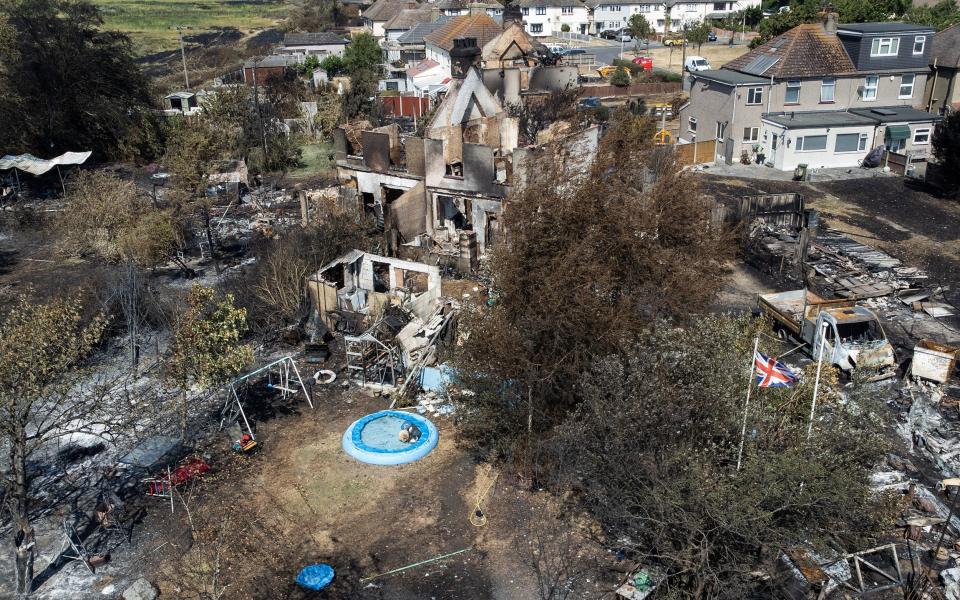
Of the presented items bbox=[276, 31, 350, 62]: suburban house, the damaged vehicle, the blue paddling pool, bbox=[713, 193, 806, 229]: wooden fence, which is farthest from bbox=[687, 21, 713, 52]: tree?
the blue paddling pool

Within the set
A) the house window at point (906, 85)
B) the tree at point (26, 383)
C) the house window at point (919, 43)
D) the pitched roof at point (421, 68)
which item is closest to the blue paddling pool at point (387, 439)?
the tree at point (26, 383)

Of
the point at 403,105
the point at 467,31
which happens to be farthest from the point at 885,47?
the point at 403,105

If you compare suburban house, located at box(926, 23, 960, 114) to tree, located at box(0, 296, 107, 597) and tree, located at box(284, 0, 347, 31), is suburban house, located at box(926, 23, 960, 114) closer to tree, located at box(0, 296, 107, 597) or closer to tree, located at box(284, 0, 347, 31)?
tree, located at box(0, 296, 107, 597)

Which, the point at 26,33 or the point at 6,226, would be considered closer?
the point at 6,226

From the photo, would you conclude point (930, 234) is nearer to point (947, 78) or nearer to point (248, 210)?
point (947, 78)

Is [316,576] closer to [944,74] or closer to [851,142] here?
[851,142]

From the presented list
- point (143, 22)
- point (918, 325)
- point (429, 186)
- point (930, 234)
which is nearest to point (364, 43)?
point (429, 186)
